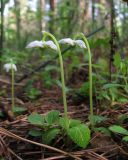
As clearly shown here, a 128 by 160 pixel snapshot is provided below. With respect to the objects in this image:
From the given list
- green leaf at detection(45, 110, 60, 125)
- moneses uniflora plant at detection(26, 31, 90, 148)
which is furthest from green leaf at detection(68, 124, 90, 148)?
green leaf at detection(45, 110, 60, 125)

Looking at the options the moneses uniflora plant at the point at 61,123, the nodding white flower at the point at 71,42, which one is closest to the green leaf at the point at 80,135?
the moneses uniflora plant at the point at 61,123

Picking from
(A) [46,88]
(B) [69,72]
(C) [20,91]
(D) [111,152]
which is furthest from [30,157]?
(B) [69,72]

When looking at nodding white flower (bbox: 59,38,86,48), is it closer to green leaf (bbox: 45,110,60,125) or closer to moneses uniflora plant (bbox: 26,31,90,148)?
moneses uniflora plant (bbox: 26,31,90,148)

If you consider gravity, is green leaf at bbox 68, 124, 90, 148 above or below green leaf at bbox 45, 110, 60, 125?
below

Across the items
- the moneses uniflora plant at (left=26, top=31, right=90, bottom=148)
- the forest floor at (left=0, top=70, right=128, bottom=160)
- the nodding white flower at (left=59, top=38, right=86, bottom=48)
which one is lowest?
the forest floor at (left=0, top=70, right=128, bottom=160)

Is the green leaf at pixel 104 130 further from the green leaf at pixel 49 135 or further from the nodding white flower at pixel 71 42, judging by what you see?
the nodding white flower at pixel 71 42

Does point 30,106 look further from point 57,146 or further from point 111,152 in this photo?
point 111,152
